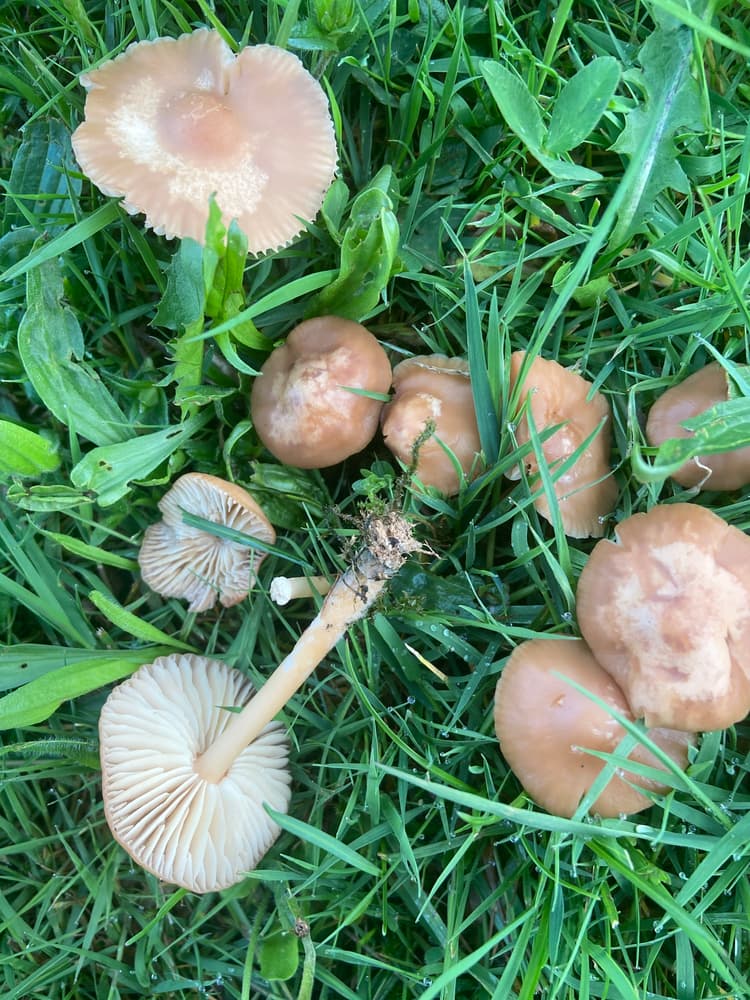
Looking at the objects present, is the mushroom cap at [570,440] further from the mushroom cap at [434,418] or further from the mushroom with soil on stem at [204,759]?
the mushroom with soil on stem at [204,759]

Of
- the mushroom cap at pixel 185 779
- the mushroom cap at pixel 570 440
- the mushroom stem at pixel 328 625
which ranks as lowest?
the mushroom cap at pixel 185 779

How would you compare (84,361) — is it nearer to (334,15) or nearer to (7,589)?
(7,589)

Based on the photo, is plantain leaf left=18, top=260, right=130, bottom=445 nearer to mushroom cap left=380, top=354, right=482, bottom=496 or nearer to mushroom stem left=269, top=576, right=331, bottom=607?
mushroom stem left=269, top=576, right=331, bottom=607

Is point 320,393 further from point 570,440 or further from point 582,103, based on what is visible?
point 582,103

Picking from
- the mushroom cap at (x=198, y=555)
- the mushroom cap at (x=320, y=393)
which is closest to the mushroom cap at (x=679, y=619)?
the mushroom cap at (x=320, y=393)

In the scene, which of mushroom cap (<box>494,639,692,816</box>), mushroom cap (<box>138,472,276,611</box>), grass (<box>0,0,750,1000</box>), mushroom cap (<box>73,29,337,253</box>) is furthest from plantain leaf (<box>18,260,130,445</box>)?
mushroom cap (<box>494,639,692,816</box>)

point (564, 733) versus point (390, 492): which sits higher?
point (390, 492)

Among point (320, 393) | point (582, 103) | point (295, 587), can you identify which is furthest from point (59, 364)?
point (582, 103)
